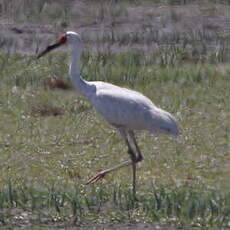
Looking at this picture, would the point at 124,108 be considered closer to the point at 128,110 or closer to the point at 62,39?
the point at 128,110

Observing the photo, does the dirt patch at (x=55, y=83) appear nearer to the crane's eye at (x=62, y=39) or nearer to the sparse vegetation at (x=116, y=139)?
the sparse vegetation at (x=116, y=139)

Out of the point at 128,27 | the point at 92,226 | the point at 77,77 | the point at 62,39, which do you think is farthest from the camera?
the point at 128,27

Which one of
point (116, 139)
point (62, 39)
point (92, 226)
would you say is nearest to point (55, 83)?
point (116, 139)

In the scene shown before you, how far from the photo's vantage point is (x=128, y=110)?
Answer: 11047mm

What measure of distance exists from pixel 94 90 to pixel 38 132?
2.22 metres

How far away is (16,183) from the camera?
1087 cm

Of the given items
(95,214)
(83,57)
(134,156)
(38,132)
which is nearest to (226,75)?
(83,57)

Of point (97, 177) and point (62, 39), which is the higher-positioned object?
point (62, 39)

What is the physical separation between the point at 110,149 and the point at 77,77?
4.54 feet

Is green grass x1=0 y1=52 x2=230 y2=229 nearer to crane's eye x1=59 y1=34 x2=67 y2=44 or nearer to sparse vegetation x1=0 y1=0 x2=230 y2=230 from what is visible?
sparse vegetation x1=0 y1=0 x2=230 y2=230

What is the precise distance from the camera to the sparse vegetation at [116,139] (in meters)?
9.25

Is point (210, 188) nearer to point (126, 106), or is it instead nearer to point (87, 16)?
point (126, 106)

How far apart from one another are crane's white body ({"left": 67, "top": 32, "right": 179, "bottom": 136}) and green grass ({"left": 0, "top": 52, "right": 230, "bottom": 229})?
23.3 inches

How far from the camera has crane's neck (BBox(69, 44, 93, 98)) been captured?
11391mm
